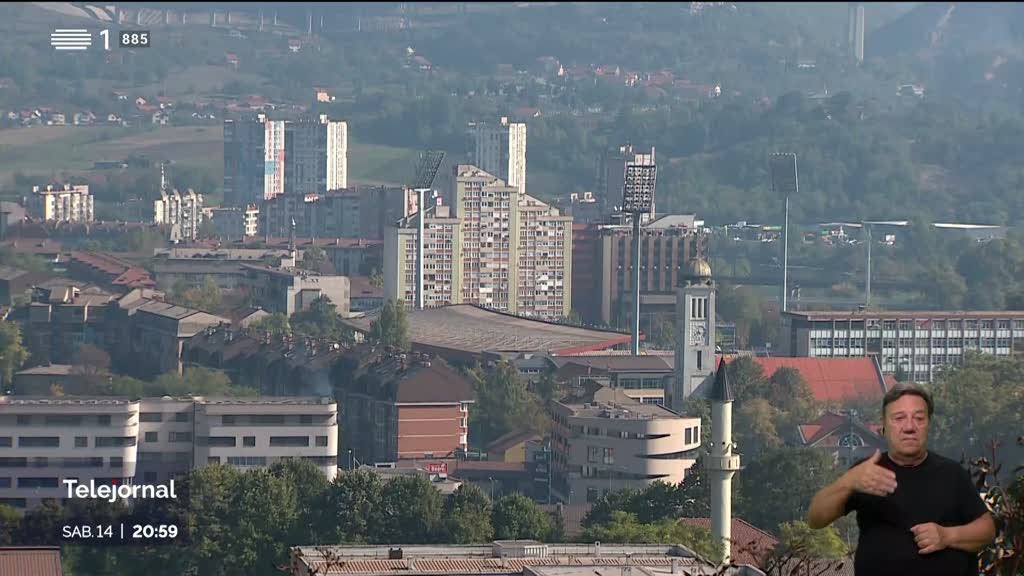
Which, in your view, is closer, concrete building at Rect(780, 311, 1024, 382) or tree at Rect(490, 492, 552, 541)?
tree at Rect(490, 492, 552, 541)

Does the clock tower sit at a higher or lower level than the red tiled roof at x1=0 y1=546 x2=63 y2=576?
higher

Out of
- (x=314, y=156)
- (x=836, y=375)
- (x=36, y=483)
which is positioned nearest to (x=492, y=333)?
(x=836, y=375)

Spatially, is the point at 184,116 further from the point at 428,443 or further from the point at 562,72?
the point at 428,443

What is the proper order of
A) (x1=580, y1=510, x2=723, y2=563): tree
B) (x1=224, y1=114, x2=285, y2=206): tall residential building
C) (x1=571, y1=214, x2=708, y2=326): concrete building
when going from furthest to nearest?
1. (x1=224, y1=114, x2=285, y2=206): tall residential building
2. (x1=571, y1=214, x2=708, y2=326): concrete building
3. (x1=580, y1=510, x2=723, y2=563): tree

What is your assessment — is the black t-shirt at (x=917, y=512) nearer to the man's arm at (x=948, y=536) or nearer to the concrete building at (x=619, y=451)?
the man's arm at (x=948, y=536)

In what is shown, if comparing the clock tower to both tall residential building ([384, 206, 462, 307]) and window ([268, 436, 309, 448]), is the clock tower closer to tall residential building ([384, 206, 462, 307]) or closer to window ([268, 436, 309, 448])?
window ([268, 436, 309, 448])

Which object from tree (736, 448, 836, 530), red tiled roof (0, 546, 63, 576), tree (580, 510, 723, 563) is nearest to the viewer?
red tiled roof (0, 546, 63, 576)

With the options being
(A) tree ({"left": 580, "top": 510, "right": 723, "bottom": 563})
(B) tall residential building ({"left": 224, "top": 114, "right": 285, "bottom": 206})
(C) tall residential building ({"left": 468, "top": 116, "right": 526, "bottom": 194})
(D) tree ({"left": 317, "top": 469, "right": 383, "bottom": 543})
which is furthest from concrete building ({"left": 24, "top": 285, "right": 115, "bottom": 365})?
(C) tall residential building ({"left": 468, "top": 116, "right": 526, "bottom": 194})
